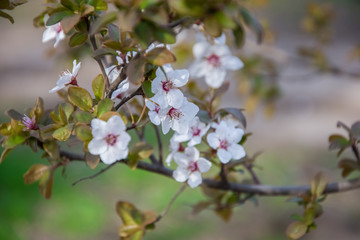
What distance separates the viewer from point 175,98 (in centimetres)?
81

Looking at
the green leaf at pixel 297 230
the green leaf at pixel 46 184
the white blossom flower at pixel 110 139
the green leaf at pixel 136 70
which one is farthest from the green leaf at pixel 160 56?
the green leaf at pixel 297 230

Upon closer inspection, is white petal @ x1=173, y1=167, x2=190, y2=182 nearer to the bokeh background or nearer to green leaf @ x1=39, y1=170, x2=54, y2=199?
green leaf @ x1=39, y1=170, x2=54, y2=199

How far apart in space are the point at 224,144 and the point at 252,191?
0.81 ft

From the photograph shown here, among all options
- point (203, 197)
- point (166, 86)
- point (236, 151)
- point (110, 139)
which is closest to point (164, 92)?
point (166, 86)

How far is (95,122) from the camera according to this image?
78 centimetres

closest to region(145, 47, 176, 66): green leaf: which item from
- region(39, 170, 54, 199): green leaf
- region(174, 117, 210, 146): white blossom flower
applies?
region(174, 117, 210, 146): white blossom flower

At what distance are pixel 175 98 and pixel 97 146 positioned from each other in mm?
156

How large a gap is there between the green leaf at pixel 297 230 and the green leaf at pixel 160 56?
533mm

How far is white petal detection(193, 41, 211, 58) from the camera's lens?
3.32ft

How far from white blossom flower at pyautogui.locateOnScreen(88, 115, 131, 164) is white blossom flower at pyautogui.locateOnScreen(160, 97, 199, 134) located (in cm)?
9

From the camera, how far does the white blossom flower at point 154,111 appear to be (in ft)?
2.74

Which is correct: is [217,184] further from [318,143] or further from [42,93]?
[42,93]

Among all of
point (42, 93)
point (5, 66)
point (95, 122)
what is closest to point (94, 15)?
point (95, 122)

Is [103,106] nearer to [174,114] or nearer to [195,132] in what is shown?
[174,114]
